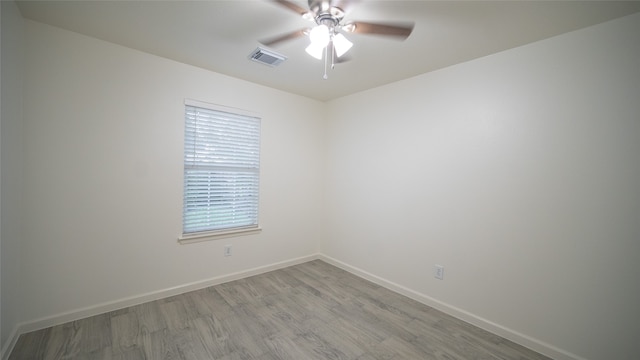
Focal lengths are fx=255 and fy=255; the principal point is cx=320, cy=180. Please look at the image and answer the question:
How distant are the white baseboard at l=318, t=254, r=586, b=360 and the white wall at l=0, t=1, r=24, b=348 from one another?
3.18 meters

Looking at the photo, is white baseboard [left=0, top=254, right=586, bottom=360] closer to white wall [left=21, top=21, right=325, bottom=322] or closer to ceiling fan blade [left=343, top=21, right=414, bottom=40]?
white wall [left=21, top=21, right=325, bottom=322]

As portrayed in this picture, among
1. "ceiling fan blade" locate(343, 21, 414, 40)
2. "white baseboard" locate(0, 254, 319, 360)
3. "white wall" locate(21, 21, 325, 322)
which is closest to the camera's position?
"ceiling fan blade" locate(343, 21, 414, 40)

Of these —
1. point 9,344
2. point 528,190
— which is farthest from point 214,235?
point 528,190

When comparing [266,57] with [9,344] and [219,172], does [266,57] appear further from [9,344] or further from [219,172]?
[9,344]

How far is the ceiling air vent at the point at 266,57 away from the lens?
7.75 feet

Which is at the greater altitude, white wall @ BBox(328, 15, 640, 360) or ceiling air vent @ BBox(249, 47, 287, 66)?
ceiling air vent @ BBox(249, 47, 287, 66)

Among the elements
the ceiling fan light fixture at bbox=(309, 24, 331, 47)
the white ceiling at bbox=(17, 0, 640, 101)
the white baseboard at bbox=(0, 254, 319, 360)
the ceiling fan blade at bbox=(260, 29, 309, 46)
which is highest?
the white ceiling at bbox=(17, 0, 640, 101)

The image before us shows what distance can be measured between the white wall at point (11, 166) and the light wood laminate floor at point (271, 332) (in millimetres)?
366

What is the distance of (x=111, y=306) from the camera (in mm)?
2352

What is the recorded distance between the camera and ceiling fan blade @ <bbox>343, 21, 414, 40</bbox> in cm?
160

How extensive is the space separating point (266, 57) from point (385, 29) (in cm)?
125

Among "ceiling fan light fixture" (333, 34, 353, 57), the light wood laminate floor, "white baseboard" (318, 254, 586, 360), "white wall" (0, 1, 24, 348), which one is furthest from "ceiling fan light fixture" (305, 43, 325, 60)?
"white baseboard" (318, 254, 586, 360)

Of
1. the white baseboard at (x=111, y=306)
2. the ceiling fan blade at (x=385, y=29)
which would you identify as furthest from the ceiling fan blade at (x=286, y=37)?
the white baseboard at (x=111, y=306)

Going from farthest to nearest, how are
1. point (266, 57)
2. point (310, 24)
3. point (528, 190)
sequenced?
point (266, 57) < point (528, 190) < point (310, 24)
